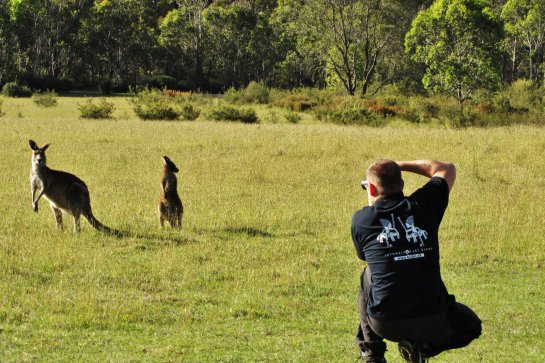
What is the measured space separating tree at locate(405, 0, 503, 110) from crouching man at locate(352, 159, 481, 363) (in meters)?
39.3

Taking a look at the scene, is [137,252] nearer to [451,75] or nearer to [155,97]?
[155,97]

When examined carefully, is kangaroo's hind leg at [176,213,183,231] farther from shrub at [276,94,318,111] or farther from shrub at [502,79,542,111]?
shrub at [276,94,318,111]

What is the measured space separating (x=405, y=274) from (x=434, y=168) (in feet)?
3.24

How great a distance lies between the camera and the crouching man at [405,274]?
4535 mm

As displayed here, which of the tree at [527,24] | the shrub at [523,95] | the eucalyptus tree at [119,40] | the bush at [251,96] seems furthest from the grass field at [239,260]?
the eucalyptus tree at [119,40]

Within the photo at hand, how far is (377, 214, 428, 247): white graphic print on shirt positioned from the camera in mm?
4535

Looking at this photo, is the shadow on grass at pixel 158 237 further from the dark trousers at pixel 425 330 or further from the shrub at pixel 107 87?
the shrub at pixel 107 87

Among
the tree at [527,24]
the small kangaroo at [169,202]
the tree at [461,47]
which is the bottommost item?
the small kangaroo at [169,202]

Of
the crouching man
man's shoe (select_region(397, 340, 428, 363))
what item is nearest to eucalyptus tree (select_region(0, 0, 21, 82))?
the crouching man

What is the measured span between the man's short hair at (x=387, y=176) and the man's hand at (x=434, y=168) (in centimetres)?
49

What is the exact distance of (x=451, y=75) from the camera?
42938 millimetres

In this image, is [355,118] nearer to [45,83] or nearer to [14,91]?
[14,91]

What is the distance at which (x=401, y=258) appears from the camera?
14.9ft

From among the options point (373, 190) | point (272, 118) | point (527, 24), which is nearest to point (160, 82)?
point (527, 24)
